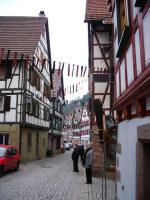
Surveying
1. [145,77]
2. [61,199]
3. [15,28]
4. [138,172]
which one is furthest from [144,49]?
[15,28]

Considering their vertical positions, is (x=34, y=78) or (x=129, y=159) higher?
(x=34, y=78)

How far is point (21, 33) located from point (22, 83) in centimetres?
529

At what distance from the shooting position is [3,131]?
17.9 metres

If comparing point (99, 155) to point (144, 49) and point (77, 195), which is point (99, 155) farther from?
point (144, 49)

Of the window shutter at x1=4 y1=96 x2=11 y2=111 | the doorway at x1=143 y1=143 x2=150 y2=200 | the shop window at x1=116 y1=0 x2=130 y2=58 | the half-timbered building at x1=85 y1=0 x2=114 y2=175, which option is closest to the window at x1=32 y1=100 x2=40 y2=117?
the window shutter at x1=4 y1=96 x2=11 y2=111

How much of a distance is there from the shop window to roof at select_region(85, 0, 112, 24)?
7601 mm

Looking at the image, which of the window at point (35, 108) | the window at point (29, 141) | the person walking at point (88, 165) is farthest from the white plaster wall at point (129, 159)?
the window at point (29, 141)

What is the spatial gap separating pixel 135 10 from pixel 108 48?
9479 mm

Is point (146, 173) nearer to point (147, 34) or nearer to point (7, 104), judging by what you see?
point (147, 34)

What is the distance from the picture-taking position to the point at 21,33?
2086 centimetres

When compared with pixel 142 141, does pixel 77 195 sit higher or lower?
lower

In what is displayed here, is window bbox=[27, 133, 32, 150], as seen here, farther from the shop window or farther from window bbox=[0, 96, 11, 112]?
the shop window

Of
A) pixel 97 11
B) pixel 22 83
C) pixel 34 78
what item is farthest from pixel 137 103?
pixel 34 78

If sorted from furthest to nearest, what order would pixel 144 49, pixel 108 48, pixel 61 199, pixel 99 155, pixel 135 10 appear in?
pixel 108 48 → pixel 99 155 → pixel 61 199 → pixel 135 10 → pixel 144 49
